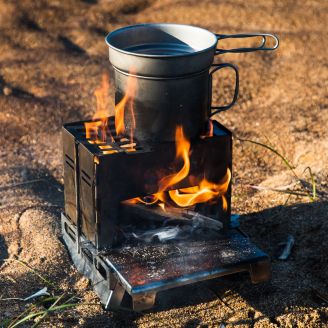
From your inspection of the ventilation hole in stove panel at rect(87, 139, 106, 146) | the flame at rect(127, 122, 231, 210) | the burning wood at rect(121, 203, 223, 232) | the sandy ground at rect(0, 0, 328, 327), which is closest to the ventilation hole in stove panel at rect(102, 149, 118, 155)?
the ventilation hole in stove panel at rect(87, 139, 106, 146)

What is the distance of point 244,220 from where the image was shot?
5.07m

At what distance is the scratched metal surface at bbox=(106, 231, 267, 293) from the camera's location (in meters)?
3.82

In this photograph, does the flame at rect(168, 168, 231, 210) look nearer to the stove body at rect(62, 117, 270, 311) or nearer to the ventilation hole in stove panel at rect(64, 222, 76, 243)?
the stove body at rect(62, 117, 270, 311)

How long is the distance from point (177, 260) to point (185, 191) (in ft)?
1.76

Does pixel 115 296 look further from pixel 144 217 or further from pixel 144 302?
pixel 144 217

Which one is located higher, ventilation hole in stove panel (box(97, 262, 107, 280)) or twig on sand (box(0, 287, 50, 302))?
ventilation hole in stove panel (box(97, 262, 107, 280))

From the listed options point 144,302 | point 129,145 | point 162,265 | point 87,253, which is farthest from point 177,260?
point 129,145

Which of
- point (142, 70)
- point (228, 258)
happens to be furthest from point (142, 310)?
point (142, 70)

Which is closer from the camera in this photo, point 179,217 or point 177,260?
point 177,260

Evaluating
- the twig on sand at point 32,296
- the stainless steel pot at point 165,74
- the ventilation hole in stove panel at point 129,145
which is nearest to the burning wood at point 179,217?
the ventilation hole in stove panel at point 129,145

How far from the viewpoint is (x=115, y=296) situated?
396cm

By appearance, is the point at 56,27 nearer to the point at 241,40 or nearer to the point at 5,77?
the point at 5,77

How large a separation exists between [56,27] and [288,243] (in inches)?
192

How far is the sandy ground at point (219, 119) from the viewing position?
4160mm
